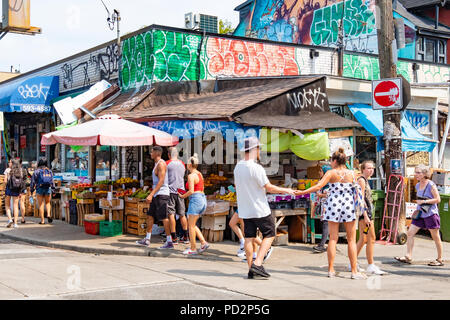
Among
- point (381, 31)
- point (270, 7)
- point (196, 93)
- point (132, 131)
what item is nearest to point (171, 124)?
point (132, 131)

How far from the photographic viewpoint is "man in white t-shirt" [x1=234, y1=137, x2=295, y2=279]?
7.58 meters

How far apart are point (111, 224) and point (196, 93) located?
4421 mm

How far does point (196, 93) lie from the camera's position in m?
14.8

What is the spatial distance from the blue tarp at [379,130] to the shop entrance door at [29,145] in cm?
1267

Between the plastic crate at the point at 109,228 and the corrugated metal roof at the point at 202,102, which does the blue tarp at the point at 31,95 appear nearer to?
the corrugated metal roof at the point at 202,102

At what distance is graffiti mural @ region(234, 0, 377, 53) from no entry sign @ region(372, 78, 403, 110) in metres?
8.39

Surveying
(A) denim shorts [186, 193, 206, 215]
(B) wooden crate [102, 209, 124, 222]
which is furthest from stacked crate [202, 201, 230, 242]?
(B) wooden crate [102, 209, 124, 222]

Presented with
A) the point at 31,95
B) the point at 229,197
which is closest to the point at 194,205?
the point at 229,197

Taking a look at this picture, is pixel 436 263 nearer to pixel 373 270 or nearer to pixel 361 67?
pixel 373 270

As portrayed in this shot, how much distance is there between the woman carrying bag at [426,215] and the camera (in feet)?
31.0

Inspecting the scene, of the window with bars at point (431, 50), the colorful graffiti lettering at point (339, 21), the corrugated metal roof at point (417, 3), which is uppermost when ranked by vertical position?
the corrugated metal roof at point (417, 3)

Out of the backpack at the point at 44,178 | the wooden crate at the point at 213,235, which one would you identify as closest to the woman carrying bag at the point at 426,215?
the wooden crate at the point at 213,235

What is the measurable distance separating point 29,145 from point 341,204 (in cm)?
1707
